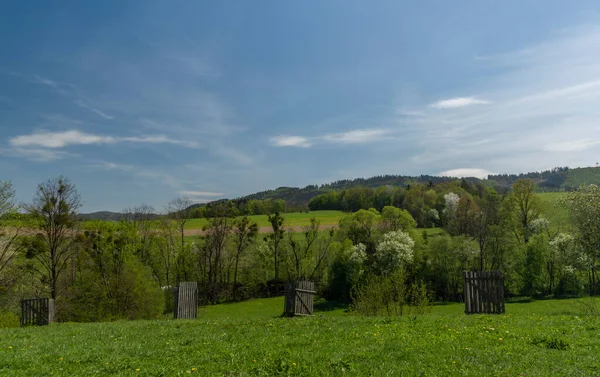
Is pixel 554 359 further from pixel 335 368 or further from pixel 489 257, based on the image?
pixel 489 257

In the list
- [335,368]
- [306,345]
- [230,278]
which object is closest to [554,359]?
[335,368]

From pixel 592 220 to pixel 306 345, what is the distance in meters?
28.0

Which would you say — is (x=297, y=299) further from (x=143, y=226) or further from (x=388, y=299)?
(x=143, y=226)

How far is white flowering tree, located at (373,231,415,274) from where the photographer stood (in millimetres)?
50094

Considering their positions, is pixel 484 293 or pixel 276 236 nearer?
pixel 484 293

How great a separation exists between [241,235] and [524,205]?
42222mm

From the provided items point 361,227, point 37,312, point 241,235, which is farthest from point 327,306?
point 37,312

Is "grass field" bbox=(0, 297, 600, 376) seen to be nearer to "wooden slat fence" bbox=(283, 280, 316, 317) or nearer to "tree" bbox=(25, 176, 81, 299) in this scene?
"wooden slat fence" bbox=(283, 280, 316, 317)

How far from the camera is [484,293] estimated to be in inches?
568

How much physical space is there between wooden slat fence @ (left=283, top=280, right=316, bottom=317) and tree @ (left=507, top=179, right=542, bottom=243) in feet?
165

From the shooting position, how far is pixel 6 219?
28469 millimetres

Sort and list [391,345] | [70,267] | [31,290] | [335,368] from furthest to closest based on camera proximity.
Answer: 1. [70,267]
2. [31,290]
3. [391,345]
4. [335,368]

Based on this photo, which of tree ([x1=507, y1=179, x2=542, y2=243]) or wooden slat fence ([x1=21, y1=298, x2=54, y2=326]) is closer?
wooden slat fence ([x1=21, y1=298, x2=54, y2=326])

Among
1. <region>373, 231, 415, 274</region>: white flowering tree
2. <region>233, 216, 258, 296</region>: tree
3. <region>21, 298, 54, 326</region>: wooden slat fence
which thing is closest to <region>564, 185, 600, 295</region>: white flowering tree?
<region>373, 231, 415, 274</region>: white flowering tree
